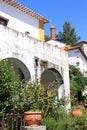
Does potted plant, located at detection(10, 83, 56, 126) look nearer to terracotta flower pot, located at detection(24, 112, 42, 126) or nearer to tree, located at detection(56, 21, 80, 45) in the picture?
terracotta flower pot, located at detection(24, 112, 42, 126)

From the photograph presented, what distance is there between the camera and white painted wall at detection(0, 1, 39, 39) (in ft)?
72.2

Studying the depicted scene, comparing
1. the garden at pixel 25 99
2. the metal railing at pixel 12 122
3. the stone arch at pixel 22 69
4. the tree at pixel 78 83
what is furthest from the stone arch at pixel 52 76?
the tree at pixel 78 83

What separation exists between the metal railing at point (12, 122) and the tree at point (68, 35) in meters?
64.3

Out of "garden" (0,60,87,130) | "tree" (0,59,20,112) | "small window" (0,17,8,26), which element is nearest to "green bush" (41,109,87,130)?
"garden" (0,60,87,130)

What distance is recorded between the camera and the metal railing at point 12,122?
12109 millimetres

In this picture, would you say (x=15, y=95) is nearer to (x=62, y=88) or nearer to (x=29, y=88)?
(x=29, y=88)

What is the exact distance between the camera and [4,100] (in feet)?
48.5

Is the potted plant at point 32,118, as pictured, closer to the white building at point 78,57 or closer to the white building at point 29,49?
the white building at point 29,49

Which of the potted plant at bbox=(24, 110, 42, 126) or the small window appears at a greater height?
the small window

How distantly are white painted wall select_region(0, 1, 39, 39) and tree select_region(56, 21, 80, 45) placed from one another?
52.6 m

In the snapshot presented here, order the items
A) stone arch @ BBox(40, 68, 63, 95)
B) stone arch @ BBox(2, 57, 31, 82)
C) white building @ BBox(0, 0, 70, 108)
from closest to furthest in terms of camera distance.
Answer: white building @ BBox(0, 0, 70, 108) → stone arch @ BBox(2, 57, 31, 82) → stone arch @ BBox(40, 68, 63, 95)

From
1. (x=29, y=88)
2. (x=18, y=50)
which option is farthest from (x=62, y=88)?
(x=29, y=88)

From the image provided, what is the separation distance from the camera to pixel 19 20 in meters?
23.1

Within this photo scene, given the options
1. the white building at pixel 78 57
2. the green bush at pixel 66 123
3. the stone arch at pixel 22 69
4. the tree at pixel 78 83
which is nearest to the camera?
→ the green bush at pixel 66 123
